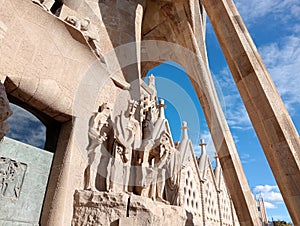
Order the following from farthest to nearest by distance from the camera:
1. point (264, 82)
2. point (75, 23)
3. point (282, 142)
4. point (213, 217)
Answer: point (213, 217)
point (75, 23)
point (264, 82)
point (282, 142)

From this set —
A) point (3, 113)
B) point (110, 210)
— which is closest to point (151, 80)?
point (110, 210)

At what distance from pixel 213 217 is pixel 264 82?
8894mm

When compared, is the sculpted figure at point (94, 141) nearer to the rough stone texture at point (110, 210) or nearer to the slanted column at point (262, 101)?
the rough stone texture at point (110, 210)

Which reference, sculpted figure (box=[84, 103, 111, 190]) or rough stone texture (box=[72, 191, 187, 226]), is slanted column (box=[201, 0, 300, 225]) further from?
sculpted figure (box=[84, 103, 111, 190])

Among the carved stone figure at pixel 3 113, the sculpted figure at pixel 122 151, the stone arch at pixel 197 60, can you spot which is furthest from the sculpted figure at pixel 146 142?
the carved stone figure at pixel 3 113

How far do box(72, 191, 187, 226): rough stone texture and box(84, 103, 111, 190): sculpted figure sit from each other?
24 centimetres

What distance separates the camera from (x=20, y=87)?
3.01 meters

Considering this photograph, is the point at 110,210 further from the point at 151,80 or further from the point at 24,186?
the point at 151,80

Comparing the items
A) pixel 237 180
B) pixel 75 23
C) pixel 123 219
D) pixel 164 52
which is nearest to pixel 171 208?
pixel 123 219

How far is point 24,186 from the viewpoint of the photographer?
2910 mm

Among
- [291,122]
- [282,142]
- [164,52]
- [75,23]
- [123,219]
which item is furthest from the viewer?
[164,52]

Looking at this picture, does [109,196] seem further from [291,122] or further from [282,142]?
[291,122]

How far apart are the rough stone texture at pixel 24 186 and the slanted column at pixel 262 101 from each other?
342cm

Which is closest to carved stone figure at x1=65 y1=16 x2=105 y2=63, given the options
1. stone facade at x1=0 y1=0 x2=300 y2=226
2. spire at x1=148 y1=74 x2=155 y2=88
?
stone facade at x1=0 y1=0 x2=300 y2=226
